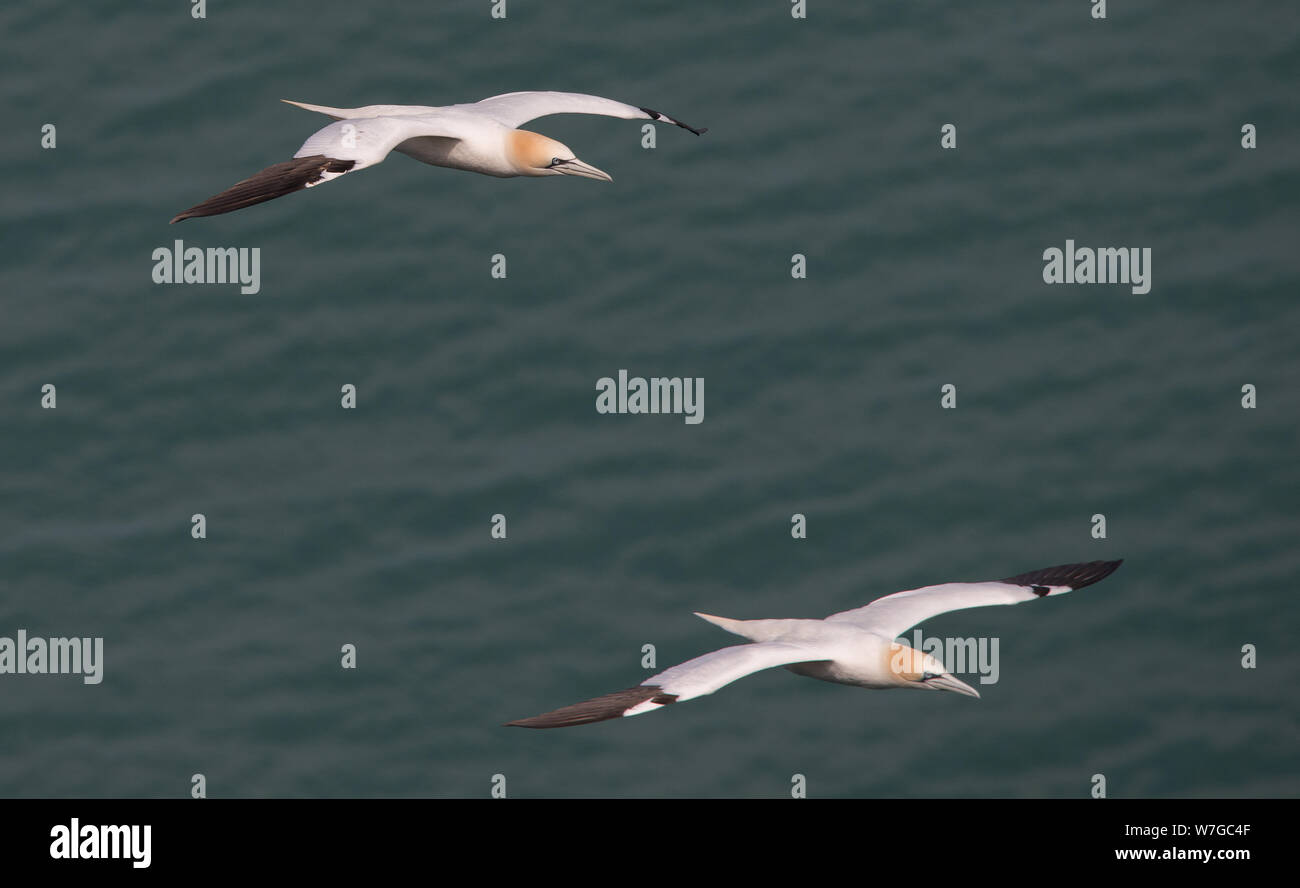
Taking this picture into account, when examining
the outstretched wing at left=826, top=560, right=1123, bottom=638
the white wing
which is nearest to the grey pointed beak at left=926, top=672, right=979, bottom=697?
the outstretched wing at left=826, top=560, right=1123, bottom=638

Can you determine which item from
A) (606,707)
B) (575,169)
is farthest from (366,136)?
(606,707)

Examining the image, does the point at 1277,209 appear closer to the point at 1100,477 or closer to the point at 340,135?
the point at 1100,477

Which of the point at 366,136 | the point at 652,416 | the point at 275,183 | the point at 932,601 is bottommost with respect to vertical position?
the point at 932,601

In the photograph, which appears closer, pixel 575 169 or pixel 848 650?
pixel 848 650

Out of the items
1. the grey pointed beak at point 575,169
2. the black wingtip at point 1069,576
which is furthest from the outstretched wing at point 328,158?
the black wingtip at point 1069,576

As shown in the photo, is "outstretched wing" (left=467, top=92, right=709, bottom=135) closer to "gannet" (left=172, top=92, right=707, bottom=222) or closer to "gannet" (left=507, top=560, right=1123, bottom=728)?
"gannet" (left=172, top=92, right=707, bottom=222)

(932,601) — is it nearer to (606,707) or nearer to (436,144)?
(606,707)

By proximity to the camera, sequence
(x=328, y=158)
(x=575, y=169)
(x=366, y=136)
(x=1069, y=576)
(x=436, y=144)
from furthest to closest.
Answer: (x=1069, y=576)
(x=575, y=169)
(x=436, y=144)
(x=366, y=136)
(x=328, y=158)
